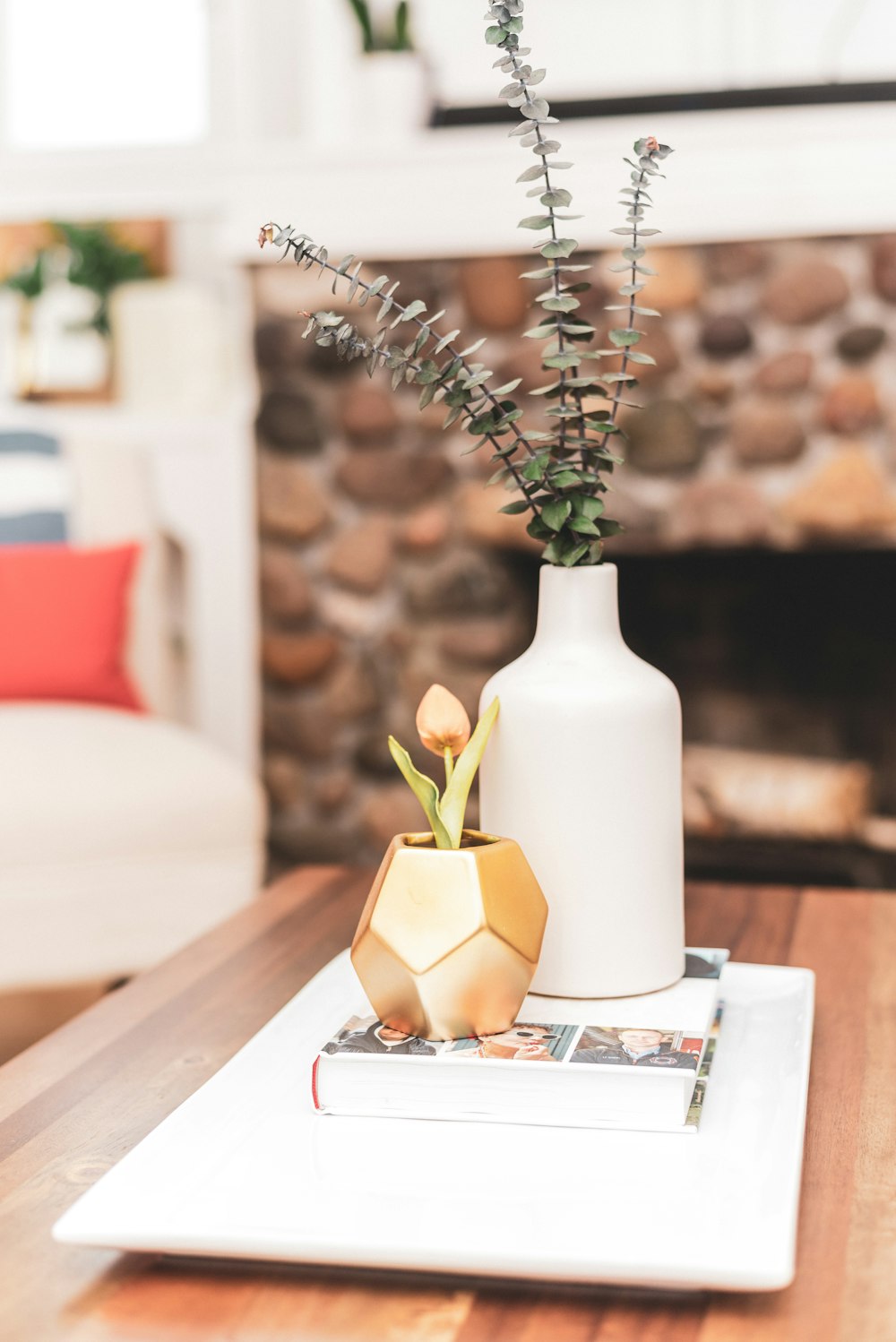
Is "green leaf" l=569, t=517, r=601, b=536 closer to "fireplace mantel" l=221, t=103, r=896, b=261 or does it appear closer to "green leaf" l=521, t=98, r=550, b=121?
"green leaf" l=521, t=98, r=550, b=121

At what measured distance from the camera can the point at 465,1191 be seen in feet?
2.02

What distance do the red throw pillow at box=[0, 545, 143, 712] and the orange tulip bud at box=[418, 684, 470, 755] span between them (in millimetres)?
1246

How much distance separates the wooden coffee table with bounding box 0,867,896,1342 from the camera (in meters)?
0.54

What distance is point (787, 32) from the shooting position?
2.31 m

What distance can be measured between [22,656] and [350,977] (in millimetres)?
1118

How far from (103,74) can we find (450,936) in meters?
2.45

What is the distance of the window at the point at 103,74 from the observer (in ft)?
8.76

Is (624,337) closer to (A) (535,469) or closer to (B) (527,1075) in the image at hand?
(A) (535,469)

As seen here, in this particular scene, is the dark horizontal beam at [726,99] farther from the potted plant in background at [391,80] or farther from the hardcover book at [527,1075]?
the hardcover book at [527,1075]

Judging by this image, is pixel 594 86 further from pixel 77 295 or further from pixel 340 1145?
pixel 340 1145

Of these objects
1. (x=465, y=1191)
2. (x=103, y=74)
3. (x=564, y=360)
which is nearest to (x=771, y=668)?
(x=103, y=74)

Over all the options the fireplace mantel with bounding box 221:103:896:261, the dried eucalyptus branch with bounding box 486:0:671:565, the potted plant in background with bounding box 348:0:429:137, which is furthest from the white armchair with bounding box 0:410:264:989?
the dried eucalyptus branch with bounding box 486:0:671:565

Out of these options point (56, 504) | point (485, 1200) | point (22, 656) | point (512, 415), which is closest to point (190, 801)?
point (22, 656)

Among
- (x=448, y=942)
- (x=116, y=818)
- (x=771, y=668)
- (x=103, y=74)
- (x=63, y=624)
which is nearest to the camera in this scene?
(x=448, y=942)
